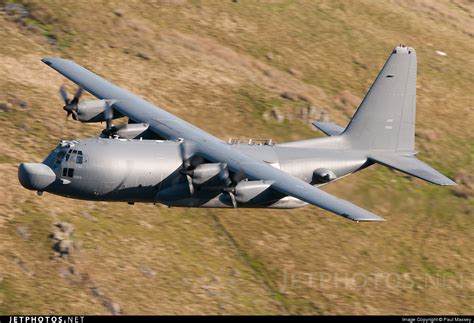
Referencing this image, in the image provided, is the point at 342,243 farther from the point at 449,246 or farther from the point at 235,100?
the point at 235,100

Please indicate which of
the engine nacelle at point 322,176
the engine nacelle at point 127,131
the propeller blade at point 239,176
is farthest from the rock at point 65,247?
the engine nacelle at point 322,176

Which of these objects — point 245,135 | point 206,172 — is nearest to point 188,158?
point 206,172

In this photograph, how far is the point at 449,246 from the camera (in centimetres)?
4853

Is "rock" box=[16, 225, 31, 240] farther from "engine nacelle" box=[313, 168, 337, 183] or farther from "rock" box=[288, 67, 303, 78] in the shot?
"rock" box=[288, 67, 303, 78]

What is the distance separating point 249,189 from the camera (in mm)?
34562

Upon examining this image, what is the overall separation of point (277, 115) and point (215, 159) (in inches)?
793

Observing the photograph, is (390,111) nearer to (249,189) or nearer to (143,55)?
(249,189)

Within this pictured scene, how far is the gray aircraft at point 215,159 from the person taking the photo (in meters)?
35.1

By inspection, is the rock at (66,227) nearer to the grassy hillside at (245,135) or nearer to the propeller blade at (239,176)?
the grassy hillside at (245,135)

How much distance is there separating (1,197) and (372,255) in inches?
737

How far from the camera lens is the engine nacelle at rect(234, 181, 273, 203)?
1361 inches

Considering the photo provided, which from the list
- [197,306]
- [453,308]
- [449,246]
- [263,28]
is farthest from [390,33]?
[197,306]

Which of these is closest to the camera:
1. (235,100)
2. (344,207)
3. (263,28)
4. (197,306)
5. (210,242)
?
(344,207)

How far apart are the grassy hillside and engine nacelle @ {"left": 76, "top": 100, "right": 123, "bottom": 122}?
4.17 metres
